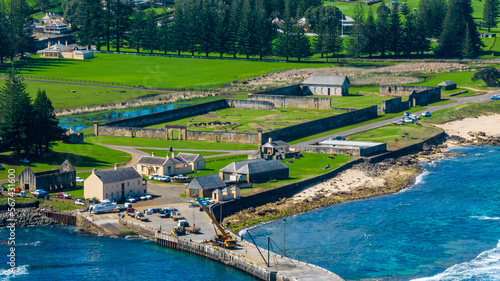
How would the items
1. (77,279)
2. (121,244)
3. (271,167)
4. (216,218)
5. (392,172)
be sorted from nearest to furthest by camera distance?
1. (77,279)
2. (121,244)
3. (216,218)
4. (271,167)
5. (392,172)

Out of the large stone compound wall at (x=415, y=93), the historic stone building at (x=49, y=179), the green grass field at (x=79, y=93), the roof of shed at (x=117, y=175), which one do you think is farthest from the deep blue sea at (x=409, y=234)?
the green grass field at (x=79, y=93)

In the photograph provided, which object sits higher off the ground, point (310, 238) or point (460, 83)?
point (460, 83)

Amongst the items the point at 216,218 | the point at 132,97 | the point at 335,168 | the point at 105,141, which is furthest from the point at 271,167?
the point at 132,97

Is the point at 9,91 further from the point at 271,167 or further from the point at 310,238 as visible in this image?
the point at 310,238

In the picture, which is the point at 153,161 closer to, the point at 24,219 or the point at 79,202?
the point at 79,202

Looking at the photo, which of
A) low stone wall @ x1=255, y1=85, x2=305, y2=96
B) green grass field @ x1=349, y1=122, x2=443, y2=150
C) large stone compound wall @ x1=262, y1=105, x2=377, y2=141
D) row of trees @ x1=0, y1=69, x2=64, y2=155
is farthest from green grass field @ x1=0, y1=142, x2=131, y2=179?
low stone wall @ x1=255, y1=85, x2=305, y2=96

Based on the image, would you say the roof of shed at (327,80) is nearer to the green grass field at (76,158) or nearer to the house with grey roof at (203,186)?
the green grass field at (76,158)

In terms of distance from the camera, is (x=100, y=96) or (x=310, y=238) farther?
(x=100, y=96)
